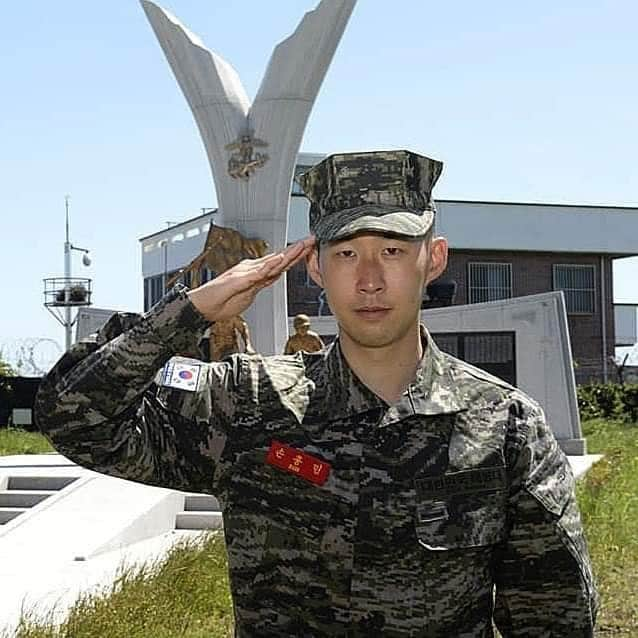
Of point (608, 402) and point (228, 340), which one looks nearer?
point (228, 340)

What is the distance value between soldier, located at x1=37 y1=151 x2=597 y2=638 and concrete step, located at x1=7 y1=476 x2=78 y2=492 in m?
9.31

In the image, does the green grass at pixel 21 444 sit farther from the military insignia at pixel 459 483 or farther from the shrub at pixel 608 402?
the military insignia at pixel 459 483

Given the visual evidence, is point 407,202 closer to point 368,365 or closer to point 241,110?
point 368,365

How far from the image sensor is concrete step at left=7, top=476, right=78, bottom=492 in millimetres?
10961

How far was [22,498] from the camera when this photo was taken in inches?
416

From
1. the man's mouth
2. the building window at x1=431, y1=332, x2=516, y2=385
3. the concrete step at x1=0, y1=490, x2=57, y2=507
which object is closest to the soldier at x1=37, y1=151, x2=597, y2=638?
the man's mouth

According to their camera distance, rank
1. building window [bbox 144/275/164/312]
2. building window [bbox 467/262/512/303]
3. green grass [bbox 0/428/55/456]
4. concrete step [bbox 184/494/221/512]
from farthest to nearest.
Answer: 1. building window [bbox 144/275/164/312]
2. building window [bbox 467/262/512/303]
3. green grass [bbox 0/428/55/456]
4. concrete step [bbox 184/494/221/512]

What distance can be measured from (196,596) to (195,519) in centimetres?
387

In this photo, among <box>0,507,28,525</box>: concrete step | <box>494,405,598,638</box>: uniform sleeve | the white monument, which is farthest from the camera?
the white monument

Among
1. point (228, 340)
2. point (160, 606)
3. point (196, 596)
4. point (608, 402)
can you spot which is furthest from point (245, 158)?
point (608, 402)

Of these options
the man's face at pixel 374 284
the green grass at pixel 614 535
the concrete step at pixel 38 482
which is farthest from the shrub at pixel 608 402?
the man's face at pixel 374 284

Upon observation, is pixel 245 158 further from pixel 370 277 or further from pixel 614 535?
pixel 370 277

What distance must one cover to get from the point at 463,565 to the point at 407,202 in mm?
591

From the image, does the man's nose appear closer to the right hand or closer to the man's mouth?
the man's mouth
